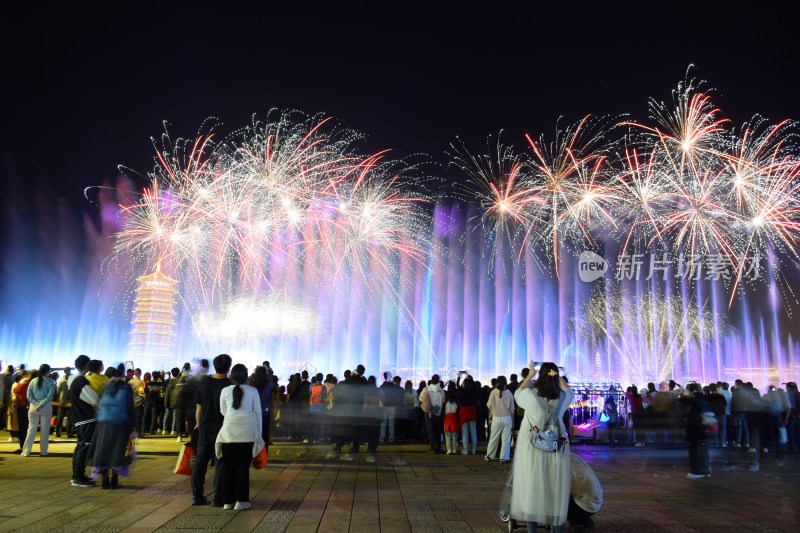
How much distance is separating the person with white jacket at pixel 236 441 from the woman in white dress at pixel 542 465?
3.12 metres

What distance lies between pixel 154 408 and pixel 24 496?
35.2 ft

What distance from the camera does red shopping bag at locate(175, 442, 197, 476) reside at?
873 centimetres

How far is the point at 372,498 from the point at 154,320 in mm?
93218

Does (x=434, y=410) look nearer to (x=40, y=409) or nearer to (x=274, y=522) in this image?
(x=40, y=409)

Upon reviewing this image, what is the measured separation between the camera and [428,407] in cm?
1648

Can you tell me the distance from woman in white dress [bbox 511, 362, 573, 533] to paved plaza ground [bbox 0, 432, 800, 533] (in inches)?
31.7

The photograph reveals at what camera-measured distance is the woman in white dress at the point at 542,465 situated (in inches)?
254

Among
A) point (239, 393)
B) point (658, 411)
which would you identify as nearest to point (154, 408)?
point (239, 393)

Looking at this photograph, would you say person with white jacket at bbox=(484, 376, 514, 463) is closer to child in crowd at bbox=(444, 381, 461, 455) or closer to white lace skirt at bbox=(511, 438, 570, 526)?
child in crowd at bbox=(444, 381, 461, 455)

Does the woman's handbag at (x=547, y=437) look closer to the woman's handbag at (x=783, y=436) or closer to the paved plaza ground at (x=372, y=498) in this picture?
the paved plaza ground at (x=372, y=498)

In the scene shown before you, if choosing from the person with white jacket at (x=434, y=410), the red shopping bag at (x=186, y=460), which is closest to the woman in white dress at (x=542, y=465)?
the red shopping bag at (x=186, y=460)

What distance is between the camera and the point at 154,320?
315 ft

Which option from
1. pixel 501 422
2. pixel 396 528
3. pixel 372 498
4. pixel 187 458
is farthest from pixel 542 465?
pixel 501 422

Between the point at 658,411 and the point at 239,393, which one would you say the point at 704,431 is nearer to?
the point at 658,411
